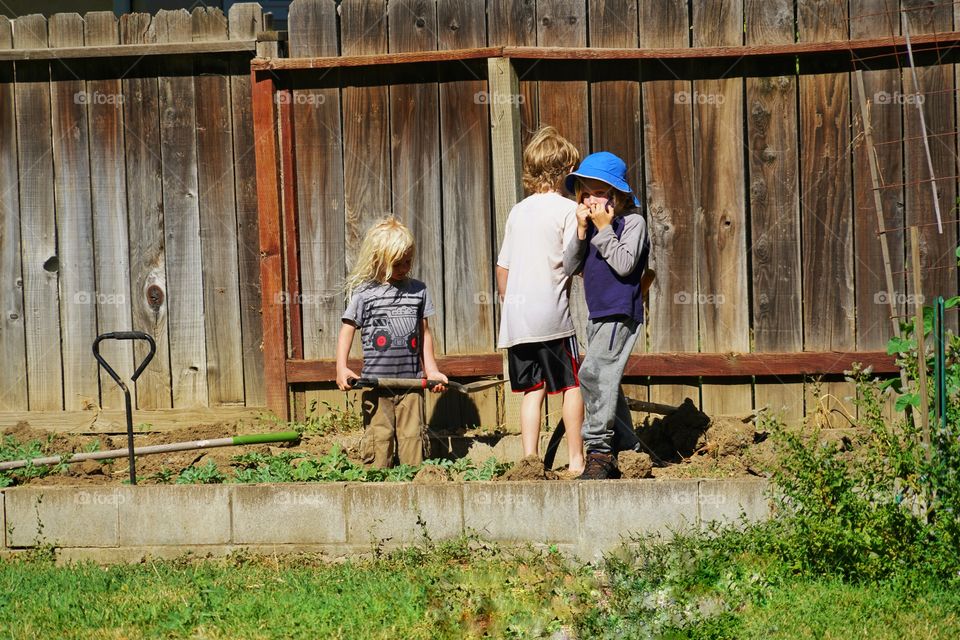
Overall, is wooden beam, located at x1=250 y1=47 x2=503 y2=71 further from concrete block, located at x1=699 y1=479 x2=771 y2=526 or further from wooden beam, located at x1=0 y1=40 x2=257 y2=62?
concrete block, located at x1=699 y1=479 x2=771 y2=526

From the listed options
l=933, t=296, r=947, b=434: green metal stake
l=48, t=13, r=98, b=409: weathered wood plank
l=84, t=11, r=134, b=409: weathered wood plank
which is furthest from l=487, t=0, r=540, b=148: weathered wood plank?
l=933, t=296, r=947, b=434: green metal stake

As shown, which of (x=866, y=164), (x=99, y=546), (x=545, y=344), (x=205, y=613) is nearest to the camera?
(x=205, y=613)

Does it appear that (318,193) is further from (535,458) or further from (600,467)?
(600,467)

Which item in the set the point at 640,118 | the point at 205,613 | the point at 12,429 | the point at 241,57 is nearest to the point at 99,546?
the point at 205,613

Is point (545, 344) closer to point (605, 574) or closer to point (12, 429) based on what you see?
point (605, 574)

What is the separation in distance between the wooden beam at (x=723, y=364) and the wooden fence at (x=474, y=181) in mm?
85

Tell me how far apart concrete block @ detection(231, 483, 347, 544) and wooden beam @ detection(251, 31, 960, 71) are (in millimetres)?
2810

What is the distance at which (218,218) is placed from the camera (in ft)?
22.9

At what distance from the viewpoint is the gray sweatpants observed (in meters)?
5.41

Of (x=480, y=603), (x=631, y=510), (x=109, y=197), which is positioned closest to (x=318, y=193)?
(x=109, y=197)

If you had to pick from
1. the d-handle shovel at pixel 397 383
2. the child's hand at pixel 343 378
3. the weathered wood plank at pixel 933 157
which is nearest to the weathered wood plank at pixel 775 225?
the weathered wood plank at pixel 933 157

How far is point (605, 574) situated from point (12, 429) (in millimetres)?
4143

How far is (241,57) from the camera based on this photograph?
22.8 ft

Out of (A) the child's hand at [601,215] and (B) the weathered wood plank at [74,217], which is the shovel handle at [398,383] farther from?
(B) the weathered wood plank at [74,217]
